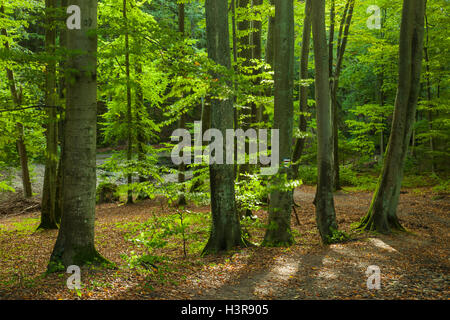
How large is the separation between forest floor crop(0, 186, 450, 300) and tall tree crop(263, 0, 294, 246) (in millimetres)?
703

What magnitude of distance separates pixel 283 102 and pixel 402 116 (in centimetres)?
365

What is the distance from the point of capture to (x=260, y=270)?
588 cm

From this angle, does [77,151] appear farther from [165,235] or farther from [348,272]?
[348,272]

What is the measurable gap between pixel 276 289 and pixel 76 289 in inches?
111

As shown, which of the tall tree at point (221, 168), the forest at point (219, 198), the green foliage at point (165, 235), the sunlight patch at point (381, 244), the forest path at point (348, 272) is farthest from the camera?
the sunlight patch at point (381, 244)

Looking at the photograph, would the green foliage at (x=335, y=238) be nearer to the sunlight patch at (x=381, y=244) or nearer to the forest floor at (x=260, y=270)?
the forest floor at (x=260, y=270)

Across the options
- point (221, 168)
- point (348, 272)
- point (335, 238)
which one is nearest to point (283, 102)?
point (221, 168)

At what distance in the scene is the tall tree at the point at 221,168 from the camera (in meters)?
6.54

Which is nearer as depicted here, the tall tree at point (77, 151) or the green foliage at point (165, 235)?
the tall tree at point (77, 151)

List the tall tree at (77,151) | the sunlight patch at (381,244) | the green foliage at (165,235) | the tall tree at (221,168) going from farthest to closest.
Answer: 1. the sunlight patch at (381,244)
2. the tall tree at (221,168)
3. the green foliage at (165,235)
4. the tall tree at (77,151)

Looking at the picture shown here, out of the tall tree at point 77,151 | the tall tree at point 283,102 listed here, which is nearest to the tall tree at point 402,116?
the tall tree at point 283,102

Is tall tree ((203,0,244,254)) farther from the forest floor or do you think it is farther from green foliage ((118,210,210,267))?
green foliage ((118,210,210,267))

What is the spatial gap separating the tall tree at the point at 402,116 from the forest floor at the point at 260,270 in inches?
24.0
